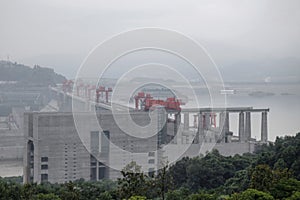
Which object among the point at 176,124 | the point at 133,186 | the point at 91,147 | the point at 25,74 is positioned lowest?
the point at 91,147

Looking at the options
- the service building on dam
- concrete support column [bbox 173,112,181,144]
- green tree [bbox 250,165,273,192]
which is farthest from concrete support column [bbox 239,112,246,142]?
green tree [bbox 250,165,273,192]

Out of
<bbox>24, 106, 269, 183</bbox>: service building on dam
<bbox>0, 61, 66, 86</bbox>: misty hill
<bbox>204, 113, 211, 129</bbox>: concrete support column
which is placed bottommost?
<bbox>24, 106, 269, 183</bbox>: service building on dam

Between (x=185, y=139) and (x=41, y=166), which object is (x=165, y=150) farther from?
(x=41, y=166)

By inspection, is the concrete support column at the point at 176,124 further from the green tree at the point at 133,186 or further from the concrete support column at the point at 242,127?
the green tree at the point at 133,186

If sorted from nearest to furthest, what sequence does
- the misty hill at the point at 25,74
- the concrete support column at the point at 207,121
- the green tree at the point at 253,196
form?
the green tree at the point at 253,196
the concrete support column at the point at 207,121
the misty hill at the point at 25,74

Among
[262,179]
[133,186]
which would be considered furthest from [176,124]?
[133,186]

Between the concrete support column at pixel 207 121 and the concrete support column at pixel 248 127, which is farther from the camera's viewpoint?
the concrete support column at pixel 248 127

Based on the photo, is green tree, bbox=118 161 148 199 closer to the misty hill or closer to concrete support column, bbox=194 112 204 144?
concrete support column, bbox=194 112 204 144

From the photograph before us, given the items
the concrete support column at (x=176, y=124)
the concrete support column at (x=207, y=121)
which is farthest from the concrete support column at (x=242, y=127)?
the concrete support column at (x=176, y=124)

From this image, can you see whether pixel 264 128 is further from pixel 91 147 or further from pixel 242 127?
pixel 91 147

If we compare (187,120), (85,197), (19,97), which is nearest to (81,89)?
(19,97)
